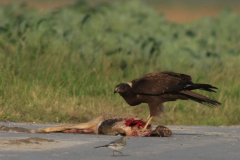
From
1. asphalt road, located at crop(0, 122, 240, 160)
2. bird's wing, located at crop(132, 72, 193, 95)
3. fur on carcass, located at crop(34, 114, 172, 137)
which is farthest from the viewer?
bird's wing, located at crop(132, 72, 193, 95)

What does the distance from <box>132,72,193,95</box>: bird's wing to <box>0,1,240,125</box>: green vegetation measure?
2.60 m

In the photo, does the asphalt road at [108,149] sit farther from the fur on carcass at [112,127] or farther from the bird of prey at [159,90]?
the bird of prey at [159,90]

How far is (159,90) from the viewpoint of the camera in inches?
396

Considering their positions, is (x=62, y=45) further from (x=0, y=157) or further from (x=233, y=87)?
(x=0, y=157)

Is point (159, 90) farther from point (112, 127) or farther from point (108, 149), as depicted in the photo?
point (108, 149)

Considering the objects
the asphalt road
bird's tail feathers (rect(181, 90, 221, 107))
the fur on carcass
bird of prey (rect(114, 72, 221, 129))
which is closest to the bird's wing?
bird of prey (rect(114, 72, 221, 129))

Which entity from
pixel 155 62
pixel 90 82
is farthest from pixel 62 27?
pixel 90 82

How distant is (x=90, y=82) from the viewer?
15102 mm

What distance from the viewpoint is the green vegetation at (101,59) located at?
43.2 ft

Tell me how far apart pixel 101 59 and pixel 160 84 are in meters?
6.87

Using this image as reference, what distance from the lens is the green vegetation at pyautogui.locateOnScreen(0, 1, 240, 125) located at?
13.2 metres

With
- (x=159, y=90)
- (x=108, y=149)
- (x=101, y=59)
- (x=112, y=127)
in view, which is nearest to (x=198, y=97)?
(x=159, y=90)

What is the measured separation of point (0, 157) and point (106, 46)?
1182 centimetres

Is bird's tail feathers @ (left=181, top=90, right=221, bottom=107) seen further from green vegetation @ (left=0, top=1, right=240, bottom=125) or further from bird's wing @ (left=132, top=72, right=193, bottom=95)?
→ green vegetation @ (left=0, top=1, right=240, bottom=125)
